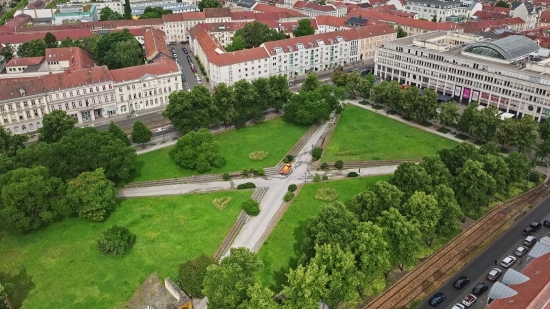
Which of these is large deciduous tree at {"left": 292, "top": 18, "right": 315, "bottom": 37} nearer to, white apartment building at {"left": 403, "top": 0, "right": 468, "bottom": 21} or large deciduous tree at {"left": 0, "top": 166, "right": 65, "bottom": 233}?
white apartment building at {"left": 403, "top": 0, "right": 468, "bottom": 21}

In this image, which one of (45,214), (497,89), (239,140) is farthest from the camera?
(497,89)

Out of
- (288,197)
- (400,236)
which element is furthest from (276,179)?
(400,236)

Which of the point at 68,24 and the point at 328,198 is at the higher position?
the point at 68,24

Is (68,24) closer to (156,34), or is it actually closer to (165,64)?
(156,34)

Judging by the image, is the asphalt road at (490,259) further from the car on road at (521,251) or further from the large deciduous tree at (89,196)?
the large deciduous tree at (89,196)

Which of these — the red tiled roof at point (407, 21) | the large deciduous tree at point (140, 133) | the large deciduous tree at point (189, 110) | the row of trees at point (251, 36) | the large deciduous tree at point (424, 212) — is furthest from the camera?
the red tiled roof at point (407, 21)

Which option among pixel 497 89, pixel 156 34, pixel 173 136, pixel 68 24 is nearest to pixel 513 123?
pixel 497 89

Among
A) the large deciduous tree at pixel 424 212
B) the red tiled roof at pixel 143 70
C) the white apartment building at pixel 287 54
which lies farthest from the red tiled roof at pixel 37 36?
the large deciduous tree at pixel 424 212
